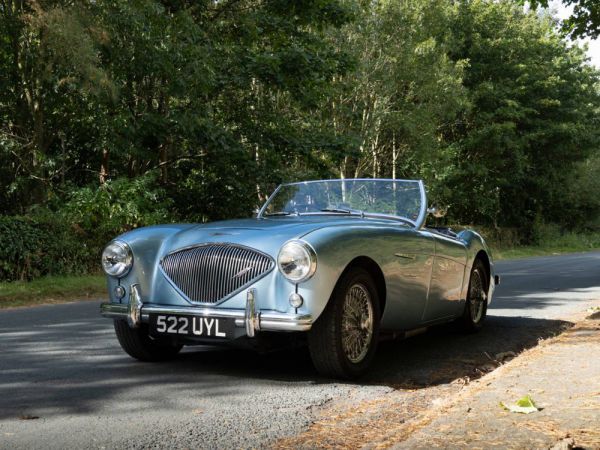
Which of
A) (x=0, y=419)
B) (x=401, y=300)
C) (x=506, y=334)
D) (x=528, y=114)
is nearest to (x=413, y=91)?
(x=528, y=114)

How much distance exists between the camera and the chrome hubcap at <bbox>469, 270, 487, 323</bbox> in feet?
24.1

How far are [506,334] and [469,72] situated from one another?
3200 centimetres

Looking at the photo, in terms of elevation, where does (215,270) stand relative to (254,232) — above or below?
below

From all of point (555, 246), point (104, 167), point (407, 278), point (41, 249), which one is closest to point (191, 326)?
point (407, 278)

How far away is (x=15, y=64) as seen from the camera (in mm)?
14367

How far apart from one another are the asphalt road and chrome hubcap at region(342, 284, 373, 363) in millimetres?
238

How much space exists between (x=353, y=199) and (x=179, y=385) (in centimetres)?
234

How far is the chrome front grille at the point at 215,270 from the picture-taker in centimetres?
476

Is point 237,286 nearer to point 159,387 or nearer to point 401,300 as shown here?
point 159,387

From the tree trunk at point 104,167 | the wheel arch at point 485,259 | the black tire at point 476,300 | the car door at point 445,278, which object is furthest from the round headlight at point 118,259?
the tree trunk at point 104,167

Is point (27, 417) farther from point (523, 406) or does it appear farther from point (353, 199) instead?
point (353, 199)

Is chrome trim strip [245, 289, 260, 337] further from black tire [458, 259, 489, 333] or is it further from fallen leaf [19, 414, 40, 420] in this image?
black tire [458, 259, 489, 333]

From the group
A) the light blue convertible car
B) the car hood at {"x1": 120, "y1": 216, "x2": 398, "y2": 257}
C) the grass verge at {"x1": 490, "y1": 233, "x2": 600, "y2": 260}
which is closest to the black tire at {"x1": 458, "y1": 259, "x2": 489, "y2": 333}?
the light blue convertible car

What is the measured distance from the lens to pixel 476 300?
7.47m
